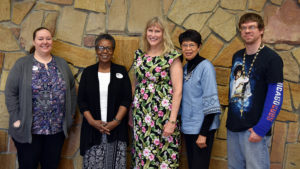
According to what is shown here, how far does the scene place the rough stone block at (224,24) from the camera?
9.30 feet

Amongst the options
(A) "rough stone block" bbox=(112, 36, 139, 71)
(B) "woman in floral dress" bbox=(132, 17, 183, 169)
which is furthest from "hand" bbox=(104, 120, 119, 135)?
A: (A) "rough stone block" bbox=(112, 36, 139, 71)

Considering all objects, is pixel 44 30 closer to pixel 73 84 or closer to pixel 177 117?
pixel 73 84

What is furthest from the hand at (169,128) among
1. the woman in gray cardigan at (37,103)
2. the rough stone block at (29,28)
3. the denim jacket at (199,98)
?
the rough stone block at (29,28)

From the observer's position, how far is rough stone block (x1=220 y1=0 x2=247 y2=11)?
9.24ft

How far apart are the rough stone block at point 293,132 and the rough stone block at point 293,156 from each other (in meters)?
0.06

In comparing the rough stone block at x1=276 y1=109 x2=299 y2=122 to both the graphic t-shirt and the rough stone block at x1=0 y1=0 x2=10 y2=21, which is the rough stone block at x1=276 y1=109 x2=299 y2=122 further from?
the rough stone block at x1=0 y1=0 x2=10 y2=21

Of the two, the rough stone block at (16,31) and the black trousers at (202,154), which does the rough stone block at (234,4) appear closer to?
the black trousers at (202,154)

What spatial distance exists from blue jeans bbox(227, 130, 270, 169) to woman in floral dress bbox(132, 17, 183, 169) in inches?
19.7

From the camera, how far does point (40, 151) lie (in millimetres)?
2588

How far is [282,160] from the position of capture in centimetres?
281

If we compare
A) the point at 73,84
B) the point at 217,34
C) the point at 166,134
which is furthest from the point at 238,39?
the point at 73,84

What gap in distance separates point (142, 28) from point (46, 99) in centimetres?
126

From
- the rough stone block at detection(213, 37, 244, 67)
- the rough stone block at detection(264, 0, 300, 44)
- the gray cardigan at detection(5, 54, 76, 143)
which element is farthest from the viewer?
the rough stone block at detection(213, 37, 244, 67)

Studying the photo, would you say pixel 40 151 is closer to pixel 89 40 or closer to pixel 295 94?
pixel 89 40
